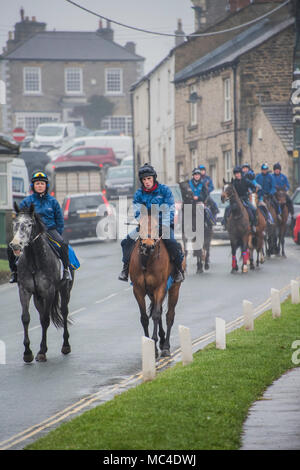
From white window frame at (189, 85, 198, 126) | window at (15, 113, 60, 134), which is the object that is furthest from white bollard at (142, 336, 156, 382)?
window at (15, 113, 60, 134)

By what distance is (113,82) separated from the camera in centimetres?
9369

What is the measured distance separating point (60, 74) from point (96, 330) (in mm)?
76979

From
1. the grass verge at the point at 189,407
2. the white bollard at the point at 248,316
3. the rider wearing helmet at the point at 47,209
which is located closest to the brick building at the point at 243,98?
the white bollard at the point at 248,316

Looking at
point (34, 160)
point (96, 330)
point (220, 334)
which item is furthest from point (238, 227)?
point (34, 160)

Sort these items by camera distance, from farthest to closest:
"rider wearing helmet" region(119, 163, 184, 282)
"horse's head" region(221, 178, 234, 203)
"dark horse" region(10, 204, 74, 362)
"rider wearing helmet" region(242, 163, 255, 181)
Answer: "rider wearing helmet" region(242, 163, 255, 181), "horse's head" region(221, 178, 234, 203), "rider wearing helmet" region(119, 163, 184, 282), "dark horse" region(10, 204, 74, 362)

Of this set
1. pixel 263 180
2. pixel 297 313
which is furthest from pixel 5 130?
pixel 297 313

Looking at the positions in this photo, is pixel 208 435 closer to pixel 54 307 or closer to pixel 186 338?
pixel 186 338

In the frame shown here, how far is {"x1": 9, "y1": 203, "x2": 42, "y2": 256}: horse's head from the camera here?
12.4 m

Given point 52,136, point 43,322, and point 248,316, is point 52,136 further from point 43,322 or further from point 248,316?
point 43,322

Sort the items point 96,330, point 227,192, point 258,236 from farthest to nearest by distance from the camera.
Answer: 1. point 258,236
2. point 227,192
3. point 96,330

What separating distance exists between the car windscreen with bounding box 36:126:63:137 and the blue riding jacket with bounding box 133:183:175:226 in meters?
58.7

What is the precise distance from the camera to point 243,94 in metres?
47.1

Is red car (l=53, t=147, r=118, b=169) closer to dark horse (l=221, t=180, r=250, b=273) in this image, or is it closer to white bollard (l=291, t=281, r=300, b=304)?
dark horse (l=221, t=180, r=250, b=273)

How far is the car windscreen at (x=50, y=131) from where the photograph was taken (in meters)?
71.2
